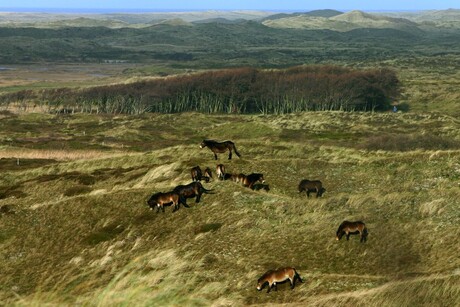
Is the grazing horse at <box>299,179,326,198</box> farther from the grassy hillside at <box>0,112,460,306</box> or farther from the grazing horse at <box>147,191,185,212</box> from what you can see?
the grazing horse at <box>147,191,185,212</box>

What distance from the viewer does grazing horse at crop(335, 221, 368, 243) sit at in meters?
21.8

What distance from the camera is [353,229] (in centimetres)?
2188

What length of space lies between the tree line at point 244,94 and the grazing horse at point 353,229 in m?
141

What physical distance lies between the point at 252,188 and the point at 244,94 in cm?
14924

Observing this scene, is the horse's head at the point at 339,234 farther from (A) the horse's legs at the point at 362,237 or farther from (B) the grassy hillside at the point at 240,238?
(A) the horse's legs at the point at 362,237

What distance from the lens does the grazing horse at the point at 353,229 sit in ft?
71.6

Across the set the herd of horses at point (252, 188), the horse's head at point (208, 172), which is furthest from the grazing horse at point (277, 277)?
the horse's head at point (208, 172)

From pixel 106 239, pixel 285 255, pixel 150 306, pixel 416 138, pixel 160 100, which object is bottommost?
pixel 160 100

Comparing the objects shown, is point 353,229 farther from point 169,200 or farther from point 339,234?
point 169,200

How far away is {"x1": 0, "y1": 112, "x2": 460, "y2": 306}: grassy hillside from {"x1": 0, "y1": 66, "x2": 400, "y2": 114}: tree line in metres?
121

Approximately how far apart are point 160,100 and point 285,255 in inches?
6373

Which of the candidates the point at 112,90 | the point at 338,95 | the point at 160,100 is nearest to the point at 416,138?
the point at 338,95

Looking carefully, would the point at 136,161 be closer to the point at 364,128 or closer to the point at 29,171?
the point at 29,171

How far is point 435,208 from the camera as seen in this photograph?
24.9 meters
